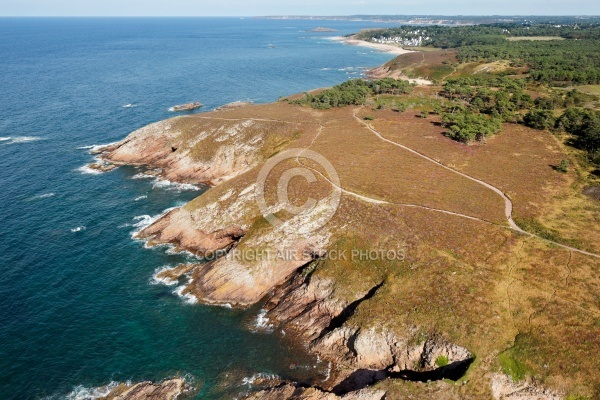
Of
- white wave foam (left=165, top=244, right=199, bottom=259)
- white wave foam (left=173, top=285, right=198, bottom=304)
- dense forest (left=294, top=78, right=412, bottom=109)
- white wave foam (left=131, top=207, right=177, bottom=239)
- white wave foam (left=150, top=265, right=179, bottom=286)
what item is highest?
dense forest (left=294, top=78, right=412, bottom=109)

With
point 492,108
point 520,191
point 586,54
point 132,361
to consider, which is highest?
point 586,54

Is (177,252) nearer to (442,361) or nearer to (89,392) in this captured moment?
(89,392)

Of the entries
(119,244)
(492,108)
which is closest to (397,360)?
(119,244)

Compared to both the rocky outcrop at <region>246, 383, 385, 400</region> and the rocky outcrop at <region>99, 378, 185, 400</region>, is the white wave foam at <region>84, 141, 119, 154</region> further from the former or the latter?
the rocky outcrop at <region>246, 383, 385, 400</region>

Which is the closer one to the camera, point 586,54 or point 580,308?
point 580,308

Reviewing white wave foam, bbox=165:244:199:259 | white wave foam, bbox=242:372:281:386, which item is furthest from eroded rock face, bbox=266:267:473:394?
white wave foam, bbox=165:244:199:259

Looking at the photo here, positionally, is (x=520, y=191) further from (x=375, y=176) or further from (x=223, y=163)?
(x=223, y=163)
